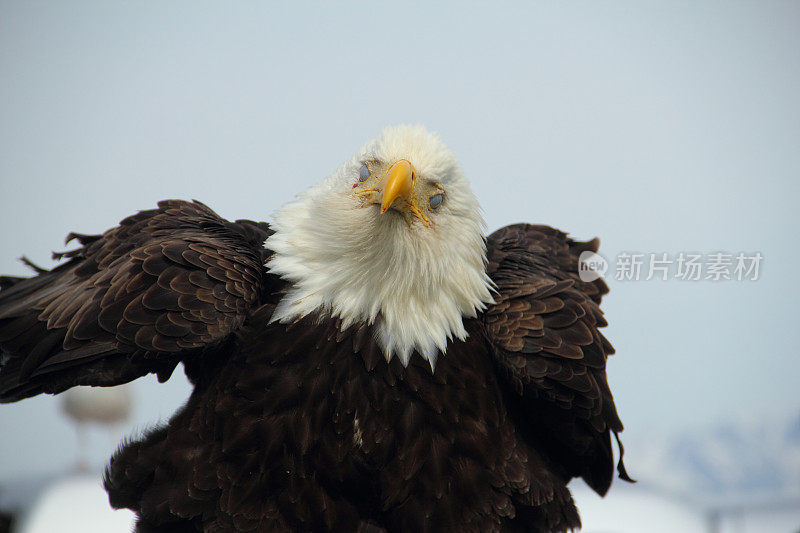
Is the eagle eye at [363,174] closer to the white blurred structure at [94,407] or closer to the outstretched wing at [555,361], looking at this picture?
the outstretched wing at [555,361]

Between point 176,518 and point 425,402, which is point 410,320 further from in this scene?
point 176,518

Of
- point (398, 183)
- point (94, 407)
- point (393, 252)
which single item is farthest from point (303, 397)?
point (94, 407)

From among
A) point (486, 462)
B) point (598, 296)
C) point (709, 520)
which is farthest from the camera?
point (709, 520)

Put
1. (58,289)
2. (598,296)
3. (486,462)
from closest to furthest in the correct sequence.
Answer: (486,462) < (58,289) < (598,296)

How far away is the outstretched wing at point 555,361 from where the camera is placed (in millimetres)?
2926

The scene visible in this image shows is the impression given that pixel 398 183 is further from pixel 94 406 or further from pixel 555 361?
pixel 94 406

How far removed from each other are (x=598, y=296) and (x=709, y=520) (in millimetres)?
2215

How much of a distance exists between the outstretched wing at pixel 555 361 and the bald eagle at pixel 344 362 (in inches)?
0.5

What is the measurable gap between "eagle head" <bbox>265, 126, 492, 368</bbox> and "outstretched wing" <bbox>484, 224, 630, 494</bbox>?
20cm

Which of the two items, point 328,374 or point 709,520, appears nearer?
point 328,374

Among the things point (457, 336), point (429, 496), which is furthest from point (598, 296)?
point (429, 496)

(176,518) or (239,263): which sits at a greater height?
(239,263)

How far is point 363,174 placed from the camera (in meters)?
2.84

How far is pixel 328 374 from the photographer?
278cm
